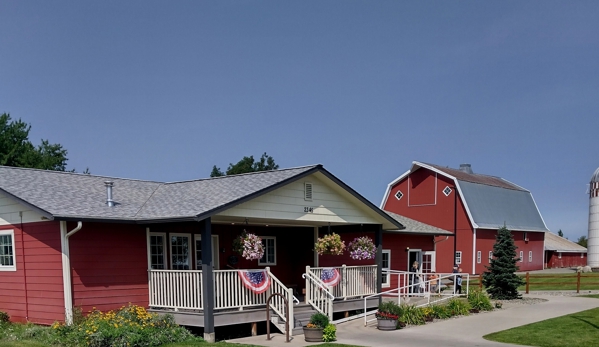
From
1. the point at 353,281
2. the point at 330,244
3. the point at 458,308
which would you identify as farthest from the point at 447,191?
the point at 330,244

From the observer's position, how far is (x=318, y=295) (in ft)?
52.1

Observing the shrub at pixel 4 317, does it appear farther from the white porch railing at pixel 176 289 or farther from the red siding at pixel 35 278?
the white porch railing at pixel 176 289

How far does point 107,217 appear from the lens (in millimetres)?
13078

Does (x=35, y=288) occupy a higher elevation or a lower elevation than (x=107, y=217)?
lower

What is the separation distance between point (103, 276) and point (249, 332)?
13.7 feet

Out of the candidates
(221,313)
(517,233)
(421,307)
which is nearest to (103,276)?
(221,313)

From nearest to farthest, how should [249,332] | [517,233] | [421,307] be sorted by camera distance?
[249,332] → [421,307] → [517,233]

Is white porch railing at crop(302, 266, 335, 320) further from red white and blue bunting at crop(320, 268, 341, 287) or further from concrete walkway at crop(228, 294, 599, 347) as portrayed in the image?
concrete walkway at crop(228, 294, 599, 347)

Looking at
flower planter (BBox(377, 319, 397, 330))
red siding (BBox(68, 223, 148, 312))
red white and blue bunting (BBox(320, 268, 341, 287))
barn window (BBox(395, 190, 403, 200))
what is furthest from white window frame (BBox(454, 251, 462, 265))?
red siding (BBox(68, 223, 148, 312))

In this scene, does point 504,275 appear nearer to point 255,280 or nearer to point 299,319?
point 299,319

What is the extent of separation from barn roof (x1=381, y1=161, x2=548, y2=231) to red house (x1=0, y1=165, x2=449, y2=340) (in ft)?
78.9

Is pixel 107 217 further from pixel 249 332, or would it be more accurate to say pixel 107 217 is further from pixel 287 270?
pixel 287 270

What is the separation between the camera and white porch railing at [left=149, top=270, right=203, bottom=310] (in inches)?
516

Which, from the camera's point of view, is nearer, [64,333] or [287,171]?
[64,333]
